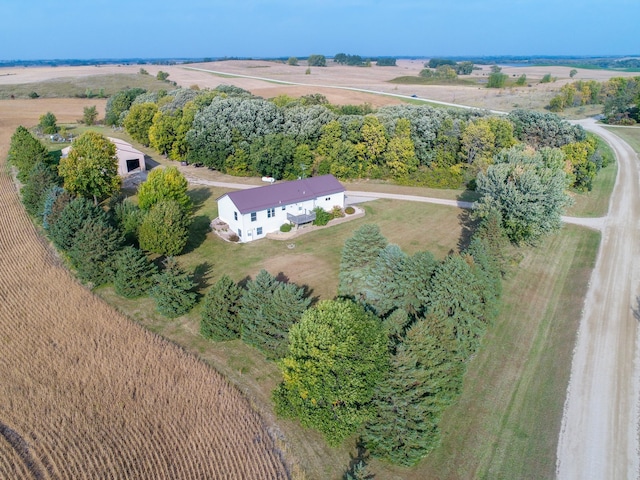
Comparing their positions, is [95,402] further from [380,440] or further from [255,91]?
[255,91]

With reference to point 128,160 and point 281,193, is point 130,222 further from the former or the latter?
point 128,160

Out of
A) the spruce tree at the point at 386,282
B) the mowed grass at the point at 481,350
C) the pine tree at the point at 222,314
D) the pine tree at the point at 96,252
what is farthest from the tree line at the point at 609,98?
the pine tree at the point at 96,252

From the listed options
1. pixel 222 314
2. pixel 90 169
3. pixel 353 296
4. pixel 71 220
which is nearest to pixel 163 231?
pixel 71 220

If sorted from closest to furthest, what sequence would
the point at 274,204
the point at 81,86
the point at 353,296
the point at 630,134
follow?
1. the point at 353,296
2. the point at 274,204
3. the point at 630,134
4. the point at 81,86

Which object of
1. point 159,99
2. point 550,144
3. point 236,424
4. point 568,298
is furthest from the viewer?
point 159,99

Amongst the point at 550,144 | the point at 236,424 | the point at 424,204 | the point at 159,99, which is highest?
the point at 159,99

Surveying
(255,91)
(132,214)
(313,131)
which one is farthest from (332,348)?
(255,91)
